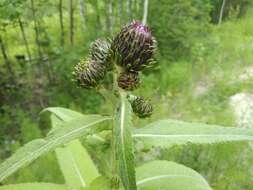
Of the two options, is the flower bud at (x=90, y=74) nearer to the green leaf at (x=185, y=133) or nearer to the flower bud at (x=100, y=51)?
the flower bud at (x=100, y=51)

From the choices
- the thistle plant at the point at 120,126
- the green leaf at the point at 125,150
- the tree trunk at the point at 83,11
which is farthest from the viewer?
the tree trunk at the point at 83,11

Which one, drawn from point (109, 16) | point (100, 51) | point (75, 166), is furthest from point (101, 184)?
point (109, 16)

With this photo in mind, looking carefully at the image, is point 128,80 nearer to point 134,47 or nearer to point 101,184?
point 134,47

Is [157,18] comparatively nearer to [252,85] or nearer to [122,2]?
[122,2]

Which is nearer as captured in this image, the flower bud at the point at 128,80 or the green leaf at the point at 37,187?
the flower bud at the point at 128,80

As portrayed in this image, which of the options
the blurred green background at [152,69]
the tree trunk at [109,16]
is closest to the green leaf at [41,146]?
the blurred green background at [152,69]

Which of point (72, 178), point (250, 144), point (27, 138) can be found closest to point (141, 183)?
point (72, 178)

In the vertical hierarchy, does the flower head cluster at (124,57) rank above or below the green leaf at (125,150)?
above
